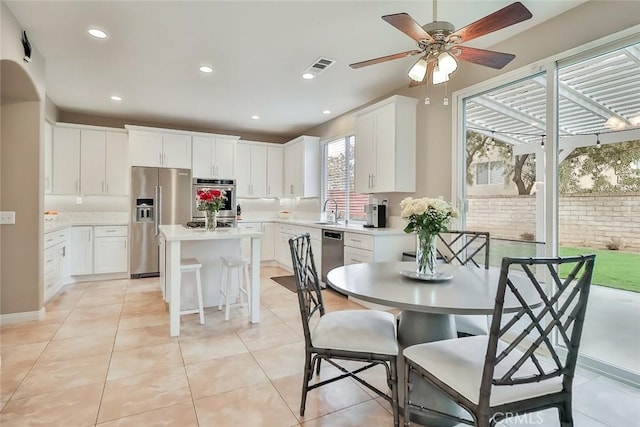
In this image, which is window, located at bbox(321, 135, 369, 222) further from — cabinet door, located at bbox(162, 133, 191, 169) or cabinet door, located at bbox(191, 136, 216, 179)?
cabinet door, located at bbox(162, 133, 191, 169)

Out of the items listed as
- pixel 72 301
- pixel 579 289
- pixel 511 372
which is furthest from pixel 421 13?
pixel 72 301

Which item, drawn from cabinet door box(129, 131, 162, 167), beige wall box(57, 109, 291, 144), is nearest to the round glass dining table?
cabinet door box(129, 131, 162, 167)

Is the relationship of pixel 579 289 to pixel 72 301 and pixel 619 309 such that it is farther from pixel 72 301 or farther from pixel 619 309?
pixel 72 301

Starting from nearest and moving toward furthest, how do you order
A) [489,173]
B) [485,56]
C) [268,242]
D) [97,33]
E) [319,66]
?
[485,56], [97,33], [489,173], [319,66], [268,242]

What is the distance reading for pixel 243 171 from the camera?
22.0 ft

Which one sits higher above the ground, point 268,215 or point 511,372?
point 268,215

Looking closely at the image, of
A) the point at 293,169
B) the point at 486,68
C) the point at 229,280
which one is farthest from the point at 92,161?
the point at 486,68

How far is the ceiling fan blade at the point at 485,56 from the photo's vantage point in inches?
83.6

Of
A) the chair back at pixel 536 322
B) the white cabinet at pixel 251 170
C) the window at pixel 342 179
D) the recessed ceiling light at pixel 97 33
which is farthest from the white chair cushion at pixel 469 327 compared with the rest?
the white cabinet at pixel 251 170

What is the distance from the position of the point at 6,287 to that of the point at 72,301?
0.87 metres

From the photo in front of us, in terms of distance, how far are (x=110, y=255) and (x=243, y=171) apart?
274cm

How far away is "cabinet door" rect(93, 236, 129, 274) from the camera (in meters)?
5.09

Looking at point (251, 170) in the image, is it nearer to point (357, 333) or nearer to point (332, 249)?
point (332, 249)

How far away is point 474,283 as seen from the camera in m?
1.85
